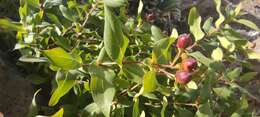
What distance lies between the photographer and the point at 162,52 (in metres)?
1.29

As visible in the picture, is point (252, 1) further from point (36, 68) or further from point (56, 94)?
point (56, 94)

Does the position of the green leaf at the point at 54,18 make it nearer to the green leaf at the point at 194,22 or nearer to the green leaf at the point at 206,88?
the green leaf at the point at 194,22

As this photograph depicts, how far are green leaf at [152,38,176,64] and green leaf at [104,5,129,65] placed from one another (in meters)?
0.11

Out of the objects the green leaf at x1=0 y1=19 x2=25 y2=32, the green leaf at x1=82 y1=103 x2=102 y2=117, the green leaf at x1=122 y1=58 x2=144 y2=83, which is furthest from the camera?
the green leaf at x1=0 y1=19 x2=25 y2=32

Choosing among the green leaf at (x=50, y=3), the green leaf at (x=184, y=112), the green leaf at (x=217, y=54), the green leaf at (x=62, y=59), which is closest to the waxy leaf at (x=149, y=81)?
the green leaf at (x=62, y=59)

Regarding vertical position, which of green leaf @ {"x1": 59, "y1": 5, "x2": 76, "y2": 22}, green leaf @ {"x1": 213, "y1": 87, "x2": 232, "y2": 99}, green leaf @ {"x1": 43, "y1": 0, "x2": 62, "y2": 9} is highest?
green leaf @ {"x1": 43, "y1": 0, "x2": 62, "y2": 9}

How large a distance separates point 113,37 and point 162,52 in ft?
0.62

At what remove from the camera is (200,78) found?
147 centimetres

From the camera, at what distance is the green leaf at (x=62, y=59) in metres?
1.19

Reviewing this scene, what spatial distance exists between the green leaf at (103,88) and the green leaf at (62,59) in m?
0.05

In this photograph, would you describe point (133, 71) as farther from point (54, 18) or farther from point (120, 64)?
point (54, 18)

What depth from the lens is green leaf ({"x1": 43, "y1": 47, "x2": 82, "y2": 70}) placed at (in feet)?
3.92

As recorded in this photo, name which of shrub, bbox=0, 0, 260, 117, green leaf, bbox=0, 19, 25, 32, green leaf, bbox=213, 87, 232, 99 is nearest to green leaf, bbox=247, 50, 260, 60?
shrub, bbox=0, 0, 260, 117

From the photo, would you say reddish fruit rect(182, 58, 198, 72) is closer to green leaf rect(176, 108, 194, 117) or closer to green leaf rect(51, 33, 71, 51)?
green leaf rect(176, 108, 194, 117)
